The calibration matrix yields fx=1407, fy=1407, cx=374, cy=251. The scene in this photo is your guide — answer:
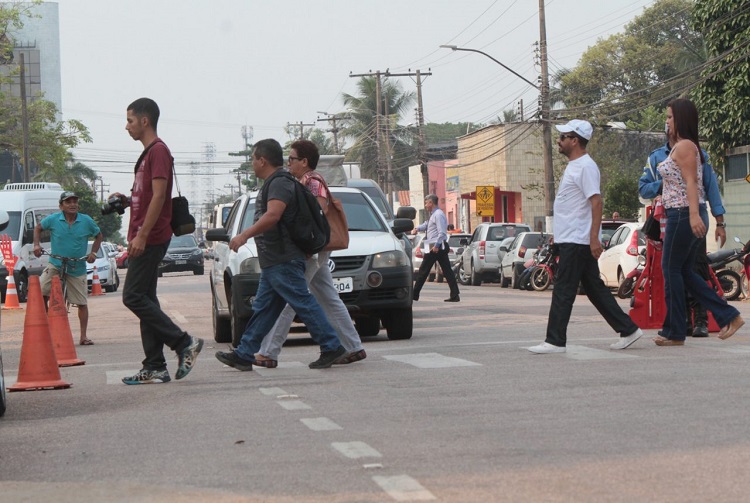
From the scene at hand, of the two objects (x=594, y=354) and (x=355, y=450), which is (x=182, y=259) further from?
(x=355, y=450)

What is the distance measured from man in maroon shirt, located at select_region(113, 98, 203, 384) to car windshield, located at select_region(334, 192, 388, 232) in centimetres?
490

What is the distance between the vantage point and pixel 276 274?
427 inches

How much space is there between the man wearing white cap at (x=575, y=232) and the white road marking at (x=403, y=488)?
5.69 m

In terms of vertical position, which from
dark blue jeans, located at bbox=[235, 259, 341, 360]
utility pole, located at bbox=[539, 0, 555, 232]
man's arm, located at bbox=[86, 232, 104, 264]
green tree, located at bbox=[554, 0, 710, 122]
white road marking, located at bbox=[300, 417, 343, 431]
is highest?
green tree, located at bbox=[554, 0, 710, 122]

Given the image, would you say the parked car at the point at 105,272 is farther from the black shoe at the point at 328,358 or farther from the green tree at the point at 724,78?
the black shoe at the point at 328,358

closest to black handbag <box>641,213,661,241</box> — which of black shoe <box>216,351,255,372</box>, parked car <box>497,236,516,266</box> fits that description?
black shoe <box>216,351,255,372</box>

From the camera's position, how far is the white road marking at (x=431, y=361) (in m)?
11.0

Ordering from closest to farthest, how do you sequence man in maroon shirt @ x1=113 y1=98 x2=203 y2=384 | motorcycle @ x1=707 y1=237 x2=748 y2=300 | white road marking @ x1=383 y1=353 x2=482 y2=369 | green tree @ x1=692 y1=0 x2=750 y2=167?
man in maroon shirt @ x1=113 y1=98 x2=203 y2=384, white road marking @ x1=383 y1=353 x2=482 y2=369, motorcycle @ x1=707 y1=237 x2=748 y2=300, green tree @ x1=692 y1=0 x2=750 y2=167

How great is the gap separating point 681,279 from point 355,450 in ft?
18.9

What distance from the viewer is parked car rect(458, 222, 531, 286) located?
123 feet

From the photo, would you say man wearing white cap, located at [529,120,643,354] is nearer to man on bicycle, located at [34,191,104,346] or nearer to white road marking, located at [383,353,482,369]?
white road marking, located at [383,353,482,369]

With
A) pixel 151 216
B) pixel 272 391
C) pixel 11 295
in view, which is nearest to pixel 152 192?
pixel 151 216

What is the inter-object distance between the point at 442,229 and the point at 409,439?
17421 millimetres

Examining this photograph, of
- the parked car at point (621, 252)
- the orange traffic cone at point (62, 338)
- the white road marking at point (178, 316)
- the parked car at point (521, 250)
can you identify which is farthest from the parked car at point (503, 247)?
the orange traffic cone at point (62, 338)
